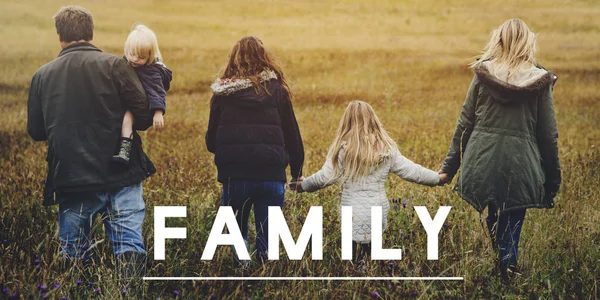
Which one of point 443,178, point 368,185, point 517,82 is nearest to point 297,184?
point 368,185

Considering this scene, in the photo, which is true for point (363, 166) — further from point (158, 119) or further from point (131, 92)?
point (131, 92)

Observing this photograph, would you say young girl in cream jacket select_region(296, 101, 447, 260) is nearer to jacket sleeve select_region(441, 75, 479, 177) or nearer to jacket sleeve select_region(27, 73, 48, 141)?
jacket sleeve select_region(441, 75, 479, 177)

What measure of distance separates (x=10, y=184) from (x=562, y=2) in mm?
14430

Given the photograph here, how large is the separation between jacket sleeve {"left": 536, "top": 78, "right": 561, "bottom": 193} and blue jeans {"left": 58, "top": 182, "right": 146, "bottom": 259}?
265 cm

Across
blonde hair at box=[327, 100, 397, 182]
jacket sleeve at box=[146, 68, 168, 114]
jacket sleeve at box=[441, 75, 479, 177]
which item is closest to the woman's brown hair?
jacket sleeve at box=[146, 68, 168, 114]

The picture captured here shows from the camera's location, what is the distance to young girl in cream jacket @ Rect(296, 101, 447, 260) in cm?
428

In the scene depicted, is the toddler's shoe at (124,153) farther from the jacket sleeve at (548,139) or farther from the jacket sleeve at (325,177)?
the jacket sleeve at (548,139)

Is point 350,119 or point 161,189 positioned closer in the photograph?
point 350,119

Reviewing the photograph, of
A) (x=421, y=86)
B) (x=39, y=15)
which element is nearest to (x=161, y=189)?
(x=421, y=86)

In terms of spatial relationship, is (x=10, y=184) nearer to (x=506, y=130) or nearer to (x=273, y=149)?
(x=273, y=149)

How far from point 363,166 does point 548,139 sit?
1207 mm

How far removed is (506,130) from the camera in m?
4.29

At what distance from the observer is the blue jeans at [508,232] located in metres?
4.38

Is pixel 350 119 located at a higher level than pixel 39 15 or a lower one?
lower
